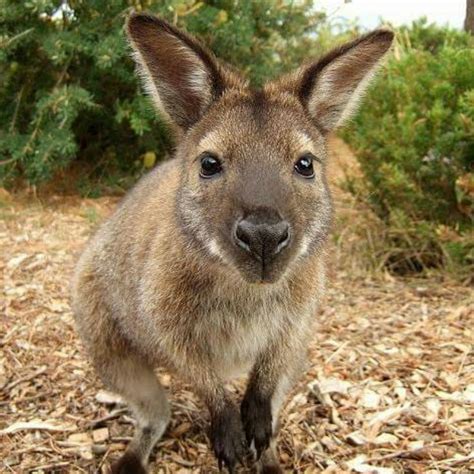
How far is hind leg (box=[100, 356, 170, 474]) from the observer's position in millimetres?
3383

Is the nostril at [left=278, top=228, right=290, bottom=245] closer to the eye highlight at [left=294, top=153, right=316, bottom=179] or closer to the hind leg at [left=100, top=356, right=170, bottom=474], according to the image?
the eye highlight at [left=294, top=153, right=316, bottom=179]

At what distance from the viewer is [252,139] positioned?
2768 millimetres

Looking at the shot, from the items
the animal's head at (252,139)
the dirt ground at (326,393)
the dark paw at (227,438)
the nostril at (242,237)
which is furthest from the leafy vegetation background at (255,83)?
the nostril at (242,237)

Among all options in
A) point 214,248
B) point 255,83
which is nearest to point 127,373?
point 214,248

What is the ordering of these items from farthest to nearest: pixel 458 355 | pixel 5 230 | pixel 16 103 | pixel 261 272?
pixel 16 103, pixel 5 230, pixel 458 355, pixel 261 272

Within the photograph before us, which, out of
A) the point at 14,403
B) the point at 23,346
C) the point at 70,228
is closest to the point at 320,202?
the point at 14,403

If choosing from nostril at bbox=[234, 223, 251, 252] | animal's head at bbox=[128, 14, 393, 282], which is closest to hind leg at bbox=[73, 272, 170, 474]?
animal's head at bbox=[128, 14, 393, 282]

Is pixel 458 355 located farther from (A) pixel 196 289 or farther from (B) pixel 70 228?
(B) pixel 70 228

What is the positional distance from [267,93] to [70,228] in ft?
12.9

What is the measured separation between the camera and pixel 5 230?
6438 mm

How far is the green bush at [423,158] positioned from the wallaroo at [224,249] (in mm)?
2193

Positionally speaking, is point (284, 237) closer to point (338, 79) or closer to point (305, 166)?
point (305, 166)

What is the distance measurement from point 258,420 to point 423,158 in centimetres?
314

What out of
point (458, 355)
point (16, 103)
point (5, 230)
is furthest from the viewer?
point (16, 103)
